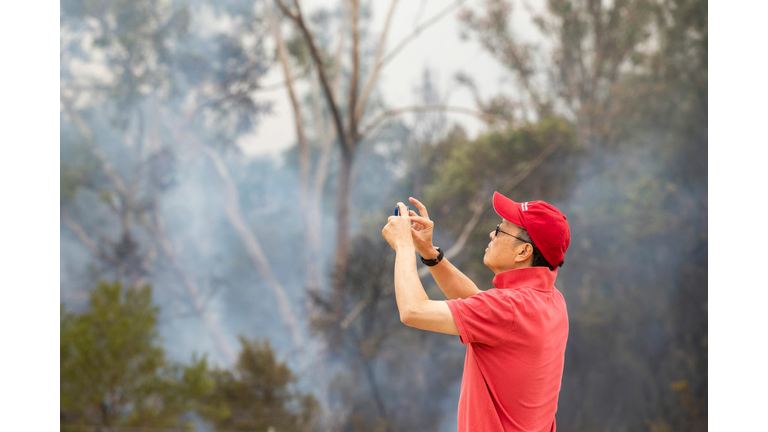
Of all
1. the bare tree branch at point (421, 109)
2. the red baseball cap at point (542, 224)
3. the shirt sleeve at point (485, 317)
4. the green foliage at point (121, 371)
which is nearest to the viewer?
the shirt sleeve at point (485, 317)

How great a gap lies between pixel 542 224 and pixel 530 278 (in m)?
0.12

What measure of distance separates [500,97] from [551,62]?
1.42 feet

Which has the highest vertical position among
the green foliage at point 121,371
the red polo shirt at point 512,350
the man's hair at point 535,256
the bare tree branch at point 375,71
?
the bare tree branch at point 375,71

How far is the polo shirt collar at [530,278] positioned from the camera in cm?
112

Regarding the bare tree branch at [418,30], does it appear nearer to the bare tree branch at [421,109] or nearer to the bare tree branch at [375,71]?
the bare tree branch at [375,71]

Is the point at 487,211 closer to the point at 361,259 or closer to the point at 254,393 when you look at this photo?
the point at 361,259

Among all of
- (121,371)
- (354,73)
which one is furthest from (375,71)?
(121,371)

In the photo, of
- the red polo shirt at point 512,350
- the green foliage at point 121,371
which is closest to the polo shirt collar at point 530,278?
the red polo shirt at point 512,350

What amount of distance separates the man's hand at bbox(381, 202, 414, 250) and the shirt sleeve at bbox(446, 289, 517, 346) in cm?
15

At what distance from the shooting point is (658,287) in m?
3.69

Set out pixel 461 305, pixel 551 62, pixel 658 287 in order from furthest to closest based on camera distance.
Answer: pixel 551 62, pixel 658 287, pixel 461 305

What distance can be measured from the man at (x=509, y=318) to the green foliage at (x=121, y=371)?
3.31 meters
